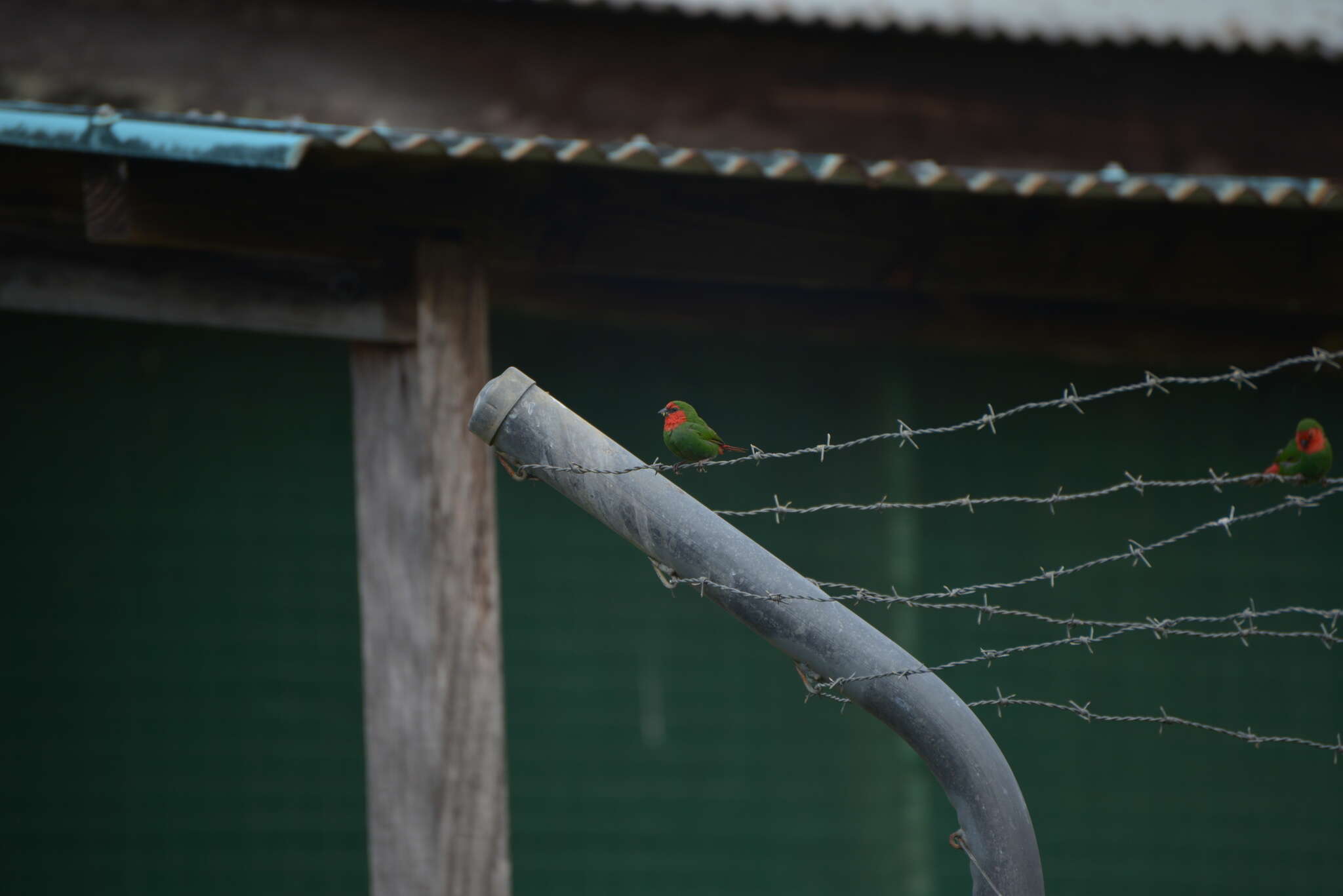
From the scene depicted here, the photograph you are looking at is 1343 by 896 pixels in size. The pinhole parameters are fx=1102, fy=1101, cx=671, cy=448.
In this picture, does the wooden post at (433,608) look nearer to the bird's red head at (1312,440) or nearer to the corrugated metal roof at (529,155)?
the corrugated metal roof at (529,155)

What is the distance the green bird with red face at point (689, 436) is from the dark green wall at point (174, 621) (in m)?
2.79

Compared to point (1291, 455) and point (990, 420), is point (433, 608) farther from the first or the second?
point (1291, 455)

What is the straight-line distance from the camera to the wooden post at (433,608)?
311cm

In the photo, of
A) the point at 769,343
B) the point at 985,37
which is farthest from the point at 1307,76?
the point at 769,343

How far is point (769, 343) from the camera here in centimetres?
460

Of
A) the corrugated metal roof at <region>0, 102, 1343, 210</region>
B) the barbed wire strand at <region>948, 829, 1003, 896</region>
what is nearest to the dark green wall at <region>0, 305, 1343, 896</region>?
the corrugated metal roof at <region>0, 102, 1343, 210</region>

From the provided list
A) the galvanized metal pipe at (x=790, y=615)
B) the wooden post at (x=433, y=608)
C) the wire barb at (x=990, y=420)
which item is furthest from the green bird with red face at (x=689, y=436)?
the wooden post at (x=433, y=608)

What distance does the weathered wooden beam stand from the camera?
124 inches

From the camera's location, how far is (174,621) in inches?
180

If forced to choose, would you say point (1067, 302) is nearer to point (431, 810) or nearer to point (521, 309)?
point (521, 309)

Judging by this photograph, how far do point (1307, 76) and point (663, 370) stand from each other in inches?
128

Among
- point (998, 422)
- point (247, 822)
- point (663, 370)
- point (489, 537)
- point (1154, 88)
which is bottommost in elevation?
point (247, 822)

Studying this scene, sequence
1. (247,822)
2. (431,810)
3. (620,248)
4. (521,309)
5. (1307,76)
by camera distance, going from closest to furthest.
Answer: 1. (431,810)
2. (620,248)
3. (521,309)
4. (247,822)
5. (1307,76)

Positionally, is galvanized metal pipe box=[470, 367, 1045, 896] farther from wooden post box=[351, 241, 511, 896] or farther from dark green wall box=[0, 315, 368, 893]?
dark green wall box=[0, 315, 368, 893]
